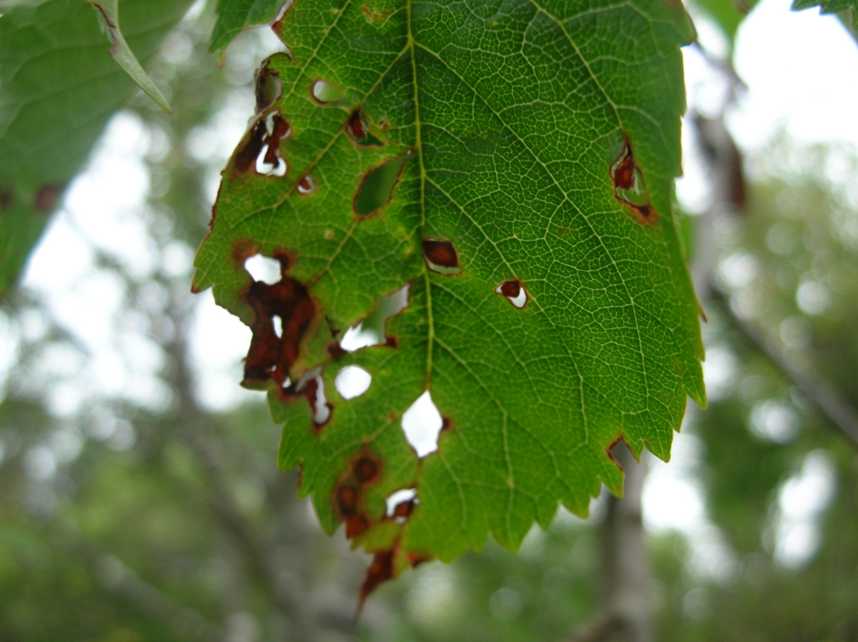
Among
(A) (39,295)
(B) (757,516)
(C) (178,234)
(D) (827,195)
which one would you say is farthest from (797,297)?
(A) (39,295)

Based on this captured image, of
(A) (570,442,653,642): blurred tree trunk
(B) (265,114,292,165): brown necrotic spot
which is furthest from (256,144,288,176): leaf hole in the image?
(A) (570,442,653,642): blurred tree trunk

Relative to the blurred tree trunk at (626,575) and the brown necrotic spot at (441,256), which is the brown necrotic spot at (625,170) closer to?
the brown necrotic spot at (441,256)

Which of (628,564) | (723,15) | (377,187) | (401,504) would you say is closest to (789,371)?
(628,564)

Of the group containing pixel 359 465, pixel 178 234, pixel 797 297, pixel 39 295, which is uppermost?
pixel 797 297

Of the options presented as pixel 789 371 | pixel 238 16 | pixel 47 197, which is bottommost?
pixel 238 16

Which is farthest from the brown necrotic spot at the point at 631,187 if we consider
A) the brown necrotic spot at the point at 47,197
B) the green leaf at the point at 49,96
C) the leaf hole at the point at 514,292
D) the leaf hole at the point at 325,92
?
the brown necrotic spot at the point at 47,197

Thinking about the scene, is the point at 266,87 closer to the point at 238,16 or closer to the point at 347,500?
the point at 238,16

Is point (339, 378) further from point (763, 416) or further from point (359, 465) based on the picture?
point (763, 416)
